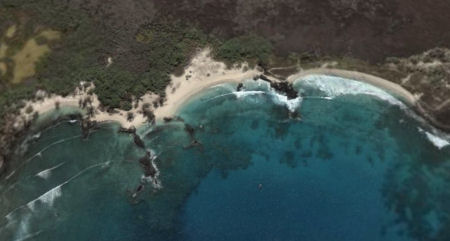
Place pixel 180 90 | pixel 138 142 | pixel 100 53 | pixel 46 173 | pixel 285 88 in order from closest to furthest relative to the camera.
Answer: pixel 46 173
pixel 138 142
pixel 285 88
pixel 180 90
pixel 100 53

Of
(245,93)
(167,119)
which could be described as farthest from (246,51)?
(167,119)

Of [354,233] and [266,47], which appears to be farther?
[266,47]

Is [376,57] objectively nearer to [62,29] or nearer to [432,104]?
[432,104]

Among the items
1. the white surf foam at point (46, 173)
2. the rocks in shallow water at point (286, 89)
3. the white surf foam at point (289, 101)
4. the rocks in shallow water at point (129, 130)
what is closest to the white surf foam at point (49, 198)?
the white surf foam at point (46, 173)

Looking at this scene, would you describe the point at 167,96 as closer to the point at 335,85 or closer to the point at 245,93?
the point at 245,93

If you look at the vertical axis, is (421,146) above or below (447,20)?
below

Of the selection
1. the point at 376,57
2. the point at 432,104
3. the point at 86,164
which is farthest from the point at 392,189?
the point at 86,164

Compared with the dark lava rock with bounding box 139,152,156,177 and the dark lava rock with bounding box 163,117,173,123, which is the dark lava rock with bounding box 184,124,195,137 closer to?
the dark lava rock with bounding box 163,117,173,123
